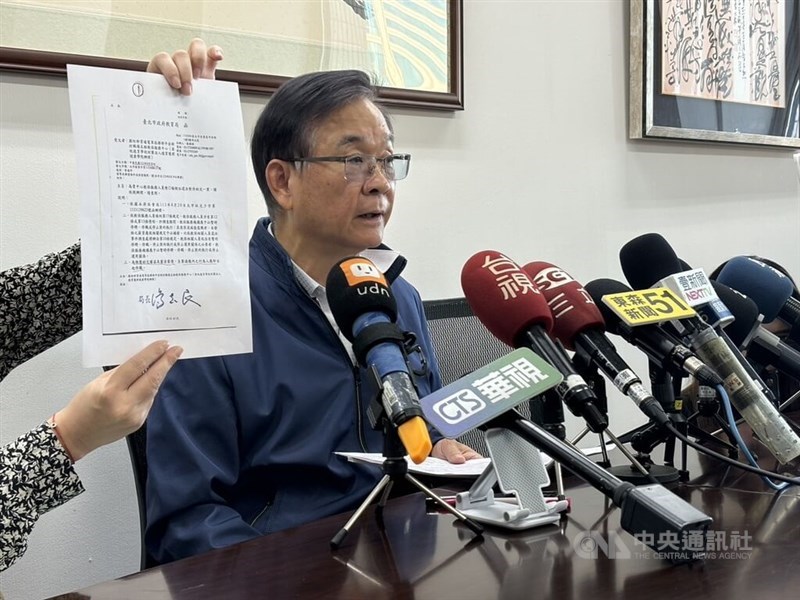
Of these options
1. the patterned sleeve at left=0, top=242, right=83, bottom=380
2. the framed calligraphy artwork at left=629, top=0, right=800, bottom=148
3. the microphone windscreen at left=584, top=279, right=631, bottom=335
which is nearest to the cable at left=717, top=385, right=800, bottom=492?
the microphone windscreen at left=584, top=279, right=631, bottom=335

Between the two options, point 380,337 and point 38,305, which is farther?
point 38,305

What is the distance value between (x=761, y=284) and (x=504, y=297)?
61cm

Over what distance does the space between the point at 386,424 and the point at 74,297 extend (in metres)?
0.52

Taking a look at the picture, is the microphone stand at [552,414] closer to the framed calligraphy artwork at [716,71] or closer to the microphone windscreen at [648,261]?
the microphone windscreen at [648,261]

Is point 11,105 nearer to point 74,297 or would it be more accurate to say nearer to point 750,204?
point 74,297

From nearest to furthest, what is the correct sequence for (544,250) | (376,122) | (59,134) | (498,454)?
1. (498,454)
2. (376,122)
3. (59,134)
4. (544,250)

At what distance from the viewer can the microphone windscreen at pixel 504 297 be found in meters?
0.91

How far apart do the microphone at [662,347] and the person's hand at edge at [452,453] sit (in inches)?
11.3

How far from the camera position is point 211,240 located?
805mm

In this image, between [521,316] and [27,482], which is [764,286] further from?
[27,482]

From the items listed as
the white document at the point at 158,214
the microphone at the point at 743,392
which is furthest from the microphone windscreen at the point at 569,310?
the white document at the point at 158,214

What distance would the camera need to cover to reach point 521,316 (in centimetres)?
91

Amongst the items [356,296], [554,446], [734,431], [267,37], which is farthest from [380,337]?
[267,37]

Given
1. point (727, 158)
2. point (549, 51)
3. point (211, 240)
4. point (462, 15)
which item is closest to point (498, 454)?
point (211, 240)
